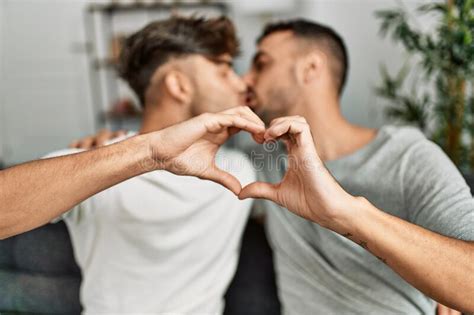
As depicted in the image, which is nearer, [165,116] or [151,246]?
[151,246]

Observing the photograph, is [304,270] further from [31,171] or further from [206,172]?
[31,171]

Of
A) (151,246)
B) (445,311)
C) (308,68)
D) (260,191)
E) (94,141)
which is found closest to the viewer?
(260,191)

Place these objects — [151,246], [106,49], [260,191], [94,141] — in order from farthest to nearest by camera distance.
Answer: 1. [106,49]
2. [94,141]
3. [151,246]
4. [260,191]

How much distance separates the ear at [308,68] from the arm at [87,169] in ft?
2.00

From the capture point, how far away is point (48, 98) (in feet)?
14.4

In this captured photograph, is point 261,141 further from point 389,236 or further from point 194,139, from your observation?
point 389,236

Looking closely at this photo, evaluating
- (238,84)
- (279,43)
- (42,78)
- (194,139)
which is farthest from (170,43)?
(42,78)

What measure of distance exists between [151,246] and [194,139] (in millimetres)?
475

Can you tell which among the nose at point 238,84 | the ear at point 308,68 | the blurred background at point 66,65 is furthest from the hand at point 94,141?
the blurred background at point 66,65

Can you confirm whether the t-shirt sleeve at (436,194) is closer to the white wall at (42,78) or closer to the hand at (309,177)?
the hand at (309,177)

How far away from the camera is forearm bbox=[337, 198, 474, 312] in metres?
0.75

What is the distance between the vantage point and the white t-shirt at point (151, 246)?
117 cm

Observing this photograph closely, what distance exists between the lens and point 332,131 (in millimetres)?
1373

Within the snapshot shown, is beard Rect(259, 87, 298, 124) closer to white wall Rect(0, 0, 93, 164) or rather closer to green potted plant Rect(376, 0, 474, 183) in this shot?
green potted plant Rect(376, 0, 474, 183)
